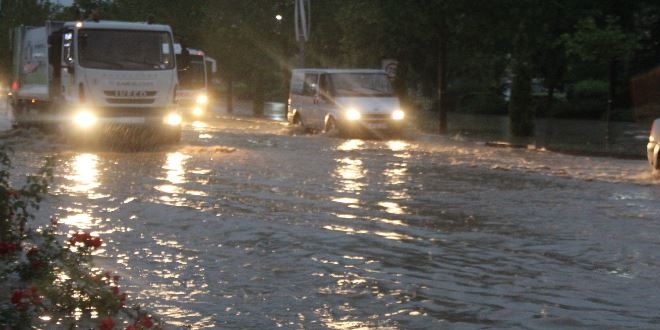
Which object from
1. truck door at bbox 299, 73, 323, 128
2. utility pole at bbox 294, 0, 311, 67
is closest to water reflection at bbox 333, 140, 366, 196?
truck door at bbox 299, 73, 323, 128

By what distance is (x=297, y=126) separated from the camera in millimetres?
34438

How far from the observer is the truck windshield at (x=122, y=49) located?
2453 centimetres

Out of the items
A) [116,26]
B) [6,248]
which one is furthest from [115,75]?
[6,248]

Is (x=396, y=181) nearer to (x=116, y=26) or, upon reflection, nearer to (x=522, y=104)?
(x=116, y=26)

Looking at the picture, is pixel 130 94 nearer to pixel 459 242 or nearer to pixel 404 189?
pixel 404 189

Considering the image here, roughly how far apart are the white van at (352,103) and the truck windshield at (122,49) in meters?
7.20

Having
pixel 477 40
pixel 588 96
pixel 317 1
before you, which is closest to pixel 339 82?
pixel 477 40

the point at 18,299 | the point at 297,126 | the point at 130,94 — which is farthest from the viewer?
the point at 297,126

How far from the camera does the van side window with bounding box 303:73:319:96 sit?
107 feet

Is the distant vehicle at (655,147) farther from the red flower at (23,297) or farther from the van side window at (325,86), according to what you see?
the red flower at (23,297)

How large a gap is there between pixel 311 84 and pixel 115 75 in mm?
9153

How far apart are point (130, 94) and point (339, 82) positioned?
8204 millimetres

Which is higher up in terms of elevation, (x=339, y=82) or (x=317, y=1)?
(x=317, y=1)

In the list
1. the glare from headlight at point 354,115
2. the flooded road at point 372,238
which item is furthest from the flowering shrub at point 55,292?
the glare from headlight at point 354,115
